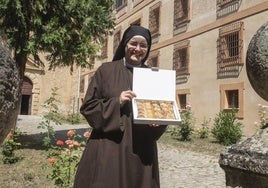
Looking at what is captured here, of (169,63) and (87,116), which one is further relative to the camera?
(169,63)

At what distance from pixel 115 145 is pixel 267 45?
1.26m

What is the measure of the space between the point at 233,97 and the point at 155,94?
1148 cm

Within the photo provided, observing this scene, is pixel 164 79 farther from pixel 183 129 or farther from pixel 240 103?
pixel 240 103

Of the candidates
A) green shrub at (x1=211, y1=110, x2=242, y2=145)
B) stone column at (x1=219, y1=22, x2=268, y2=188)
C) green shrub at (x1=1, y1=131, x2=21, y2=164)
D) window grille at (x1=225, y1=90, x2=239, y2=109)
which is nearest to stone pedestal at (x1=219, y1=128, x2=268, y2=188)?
stone column at (x1=219, y1=22, x2=268, y2=188)

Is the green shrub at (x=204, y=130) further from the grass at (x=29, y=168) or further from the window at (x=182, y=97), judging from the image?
the grass at (x=29, y=168)

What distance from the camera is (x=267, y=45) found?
1.79 metres

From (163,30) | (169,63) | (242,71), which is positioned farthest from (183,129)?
(163,30)

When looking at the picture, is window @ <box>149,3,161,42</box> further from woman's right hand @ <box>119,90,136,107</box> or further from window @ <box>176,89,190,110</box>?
woman's right hand @ <box>119,90,136,107</box>

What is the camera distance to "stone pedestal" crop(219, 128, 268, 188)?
1.64 meters

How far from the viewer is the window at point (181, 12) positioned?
630 inches

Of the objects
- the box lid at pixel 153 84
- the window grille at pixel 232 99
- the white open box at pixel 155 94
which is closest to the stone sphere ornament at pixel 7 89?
the white open box at pixel 155 94

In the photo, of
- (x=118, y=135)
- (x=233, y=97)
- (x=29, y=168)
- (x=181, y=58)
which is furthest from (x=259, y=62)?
(x=181, y=58)

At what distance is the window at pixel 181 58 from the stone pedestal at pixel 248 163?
45.5 feet

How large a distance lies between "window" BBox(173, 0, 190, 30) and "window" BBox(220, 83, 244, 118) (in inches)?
169
